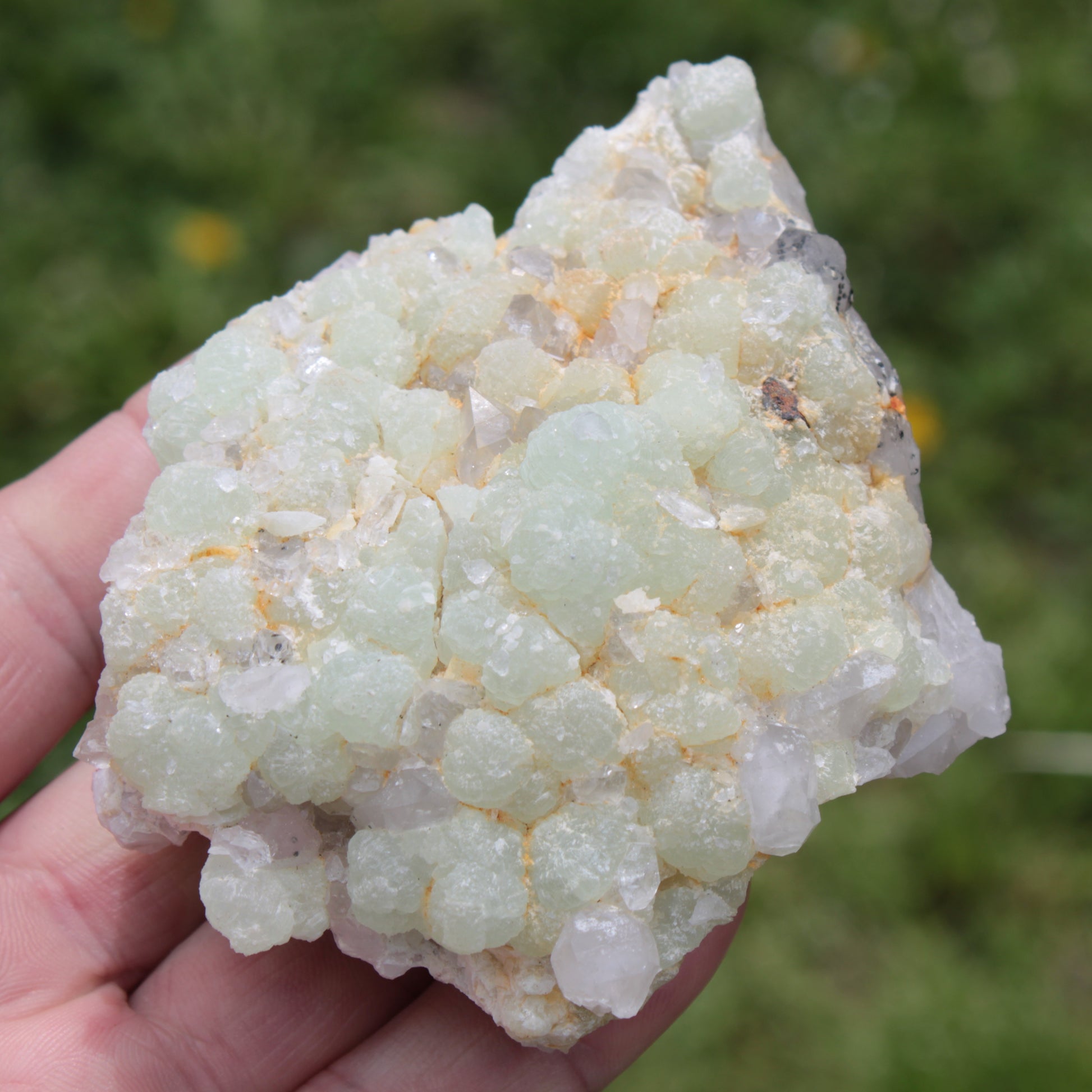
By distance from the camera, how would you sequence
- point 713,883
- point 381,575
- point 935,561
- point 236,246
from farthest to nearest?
point 236,246 → point 935,561 → point 713,883 → point 381,575

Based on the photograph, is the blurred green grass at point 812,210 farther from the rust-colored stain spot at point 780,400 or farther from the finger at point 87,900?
the rust-colored stain spot at point 780,400

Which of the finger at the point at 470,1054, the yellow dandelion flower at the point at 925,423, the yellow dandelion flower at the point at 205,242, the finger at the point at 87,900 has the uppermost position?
the yellow dandelion flower at the point at 205,242

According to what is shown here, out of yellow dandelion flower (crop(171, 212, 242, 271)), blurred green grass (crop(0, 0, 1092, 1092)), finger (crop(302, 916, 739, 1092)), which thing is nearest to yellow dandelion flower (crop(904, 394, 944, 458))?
blurred green grass (crop(0, 0, 1092, 1092))

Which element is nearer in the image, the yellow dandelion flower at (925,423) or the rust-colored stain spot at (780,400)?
the rust-colored stain spot at (780,400)

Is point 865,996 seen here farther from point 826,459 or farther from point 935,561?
point 826,459

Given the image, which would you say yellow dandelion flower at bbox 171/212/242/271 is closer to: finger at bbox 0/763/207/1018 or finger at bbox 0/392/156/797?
finger at bbox 0/392/156/797

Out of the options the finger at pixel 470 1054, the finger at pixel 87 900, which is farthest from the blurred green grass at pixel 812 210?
the finger at pixel 470 1054

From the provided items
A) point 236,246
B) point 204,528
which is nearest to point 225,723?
point 204,528
